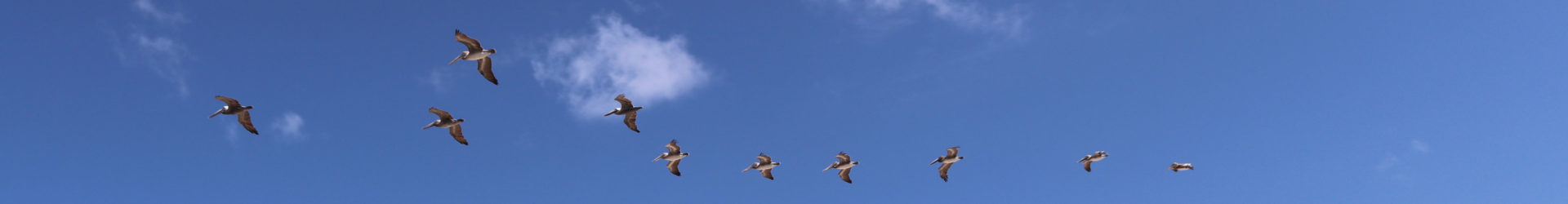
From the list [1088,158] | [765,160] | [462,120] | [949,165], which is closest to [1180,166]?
[1088,158]

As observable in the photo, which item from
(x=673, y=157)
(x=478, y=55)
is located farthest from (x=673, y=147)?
(x=478, y=55)

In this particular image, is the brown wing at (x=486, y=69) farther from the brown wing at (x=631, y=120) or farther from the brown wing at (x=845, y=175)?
the brown wing at (x=845, y=175)

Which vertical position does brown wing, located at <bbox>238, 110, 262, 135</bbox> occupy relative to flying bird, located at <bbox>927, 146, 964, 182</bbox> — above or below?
below

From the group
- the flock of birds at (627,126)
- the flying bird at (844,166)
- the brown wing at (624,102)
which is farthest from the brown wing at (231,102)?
the flying bird at (844,166)

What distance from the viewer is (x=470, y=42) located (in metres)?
43.8

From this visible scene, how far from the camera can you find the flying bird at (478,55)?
43625 mm

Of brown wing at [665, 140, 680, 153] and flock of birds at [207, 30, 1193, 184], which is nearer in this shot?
flock of birds at [207, 30, 1193, 184]

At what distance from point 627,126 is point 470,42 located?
833 centimetres

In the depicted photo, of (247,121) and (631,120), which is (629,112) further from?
(247,121)

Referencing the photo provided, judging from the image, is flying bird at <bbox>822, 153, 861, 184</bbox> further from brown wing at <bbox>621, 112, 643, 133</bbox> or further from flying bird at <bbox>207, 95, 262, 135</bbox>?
flying bird at <bbox>207, 95, 262, 135</bbox>

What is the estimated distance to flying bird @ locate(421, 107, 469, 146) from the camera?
4775 centimetres

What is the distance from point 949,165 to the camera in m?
62.0

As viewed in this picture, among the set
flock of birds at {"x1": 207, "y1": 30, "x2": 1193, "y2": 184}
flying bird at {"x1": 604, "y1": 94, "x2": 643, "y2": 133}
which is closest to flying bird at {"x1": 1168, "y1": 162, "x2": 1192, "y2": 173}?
flock of birds at {"x1": 207, "y1": 30, "x2": 1193, "y2": 184}

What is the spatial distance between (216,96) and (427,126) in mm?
8814
